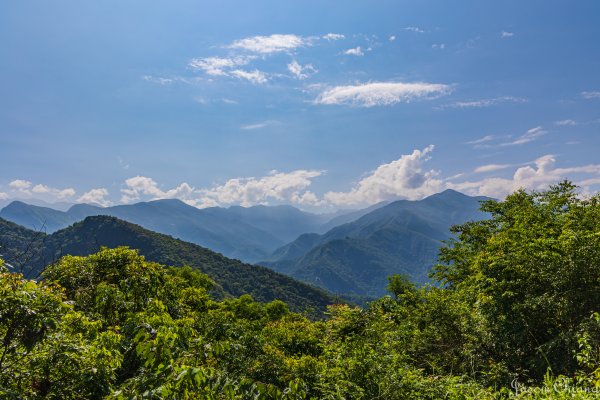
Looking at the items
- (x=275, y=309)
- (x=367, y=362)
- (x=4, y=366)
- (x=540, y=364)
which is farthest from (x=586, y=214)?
(x=275, y=309)

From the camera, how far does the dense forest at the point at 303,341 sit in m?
4.87

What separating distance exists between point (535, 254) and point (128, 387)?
15.0 metres

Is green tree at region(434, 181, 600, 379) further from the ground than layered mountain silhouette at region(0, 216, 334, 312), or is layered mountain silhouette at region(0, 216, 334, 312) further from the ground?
green tree at region(434, 181, 600, 379)

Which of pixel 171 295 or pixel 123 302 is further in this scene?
pixel 171 295

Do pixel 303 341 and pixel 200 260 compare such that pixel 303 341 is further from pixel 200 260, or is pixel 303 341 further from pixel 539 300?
pixel 200 260

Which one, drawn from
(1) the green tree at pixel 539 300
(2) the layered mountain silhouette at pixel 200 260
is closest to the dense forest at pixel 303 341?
(1) the green tree at pixel 539 300

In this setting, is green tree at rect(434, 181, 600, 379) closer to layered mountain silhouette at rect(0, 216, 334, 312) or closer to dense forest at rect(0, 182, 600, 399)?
dense forest at rect(0, 182, 600, 399)

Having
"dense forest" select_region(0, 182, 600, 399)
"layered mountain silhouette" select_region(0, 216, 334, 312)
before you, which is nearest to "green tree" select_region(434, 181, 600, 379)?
"dense forest" select_region(0, 182, 600, 399)

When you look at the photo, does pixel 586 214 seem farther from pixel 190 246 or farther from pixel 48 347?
pixel 190 246

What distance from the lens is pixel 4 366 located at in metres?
5.45

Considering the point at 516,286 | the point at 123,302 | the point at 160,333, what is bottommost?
the point at 516,286

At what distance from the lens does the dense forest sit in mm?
4867

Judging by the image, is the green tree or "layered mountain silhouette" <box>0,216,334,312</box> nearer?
the green tree

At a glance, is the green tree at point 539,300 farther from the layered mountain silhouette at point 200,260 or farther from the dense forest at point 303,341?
the layered mountain silhouette at point 200,260
